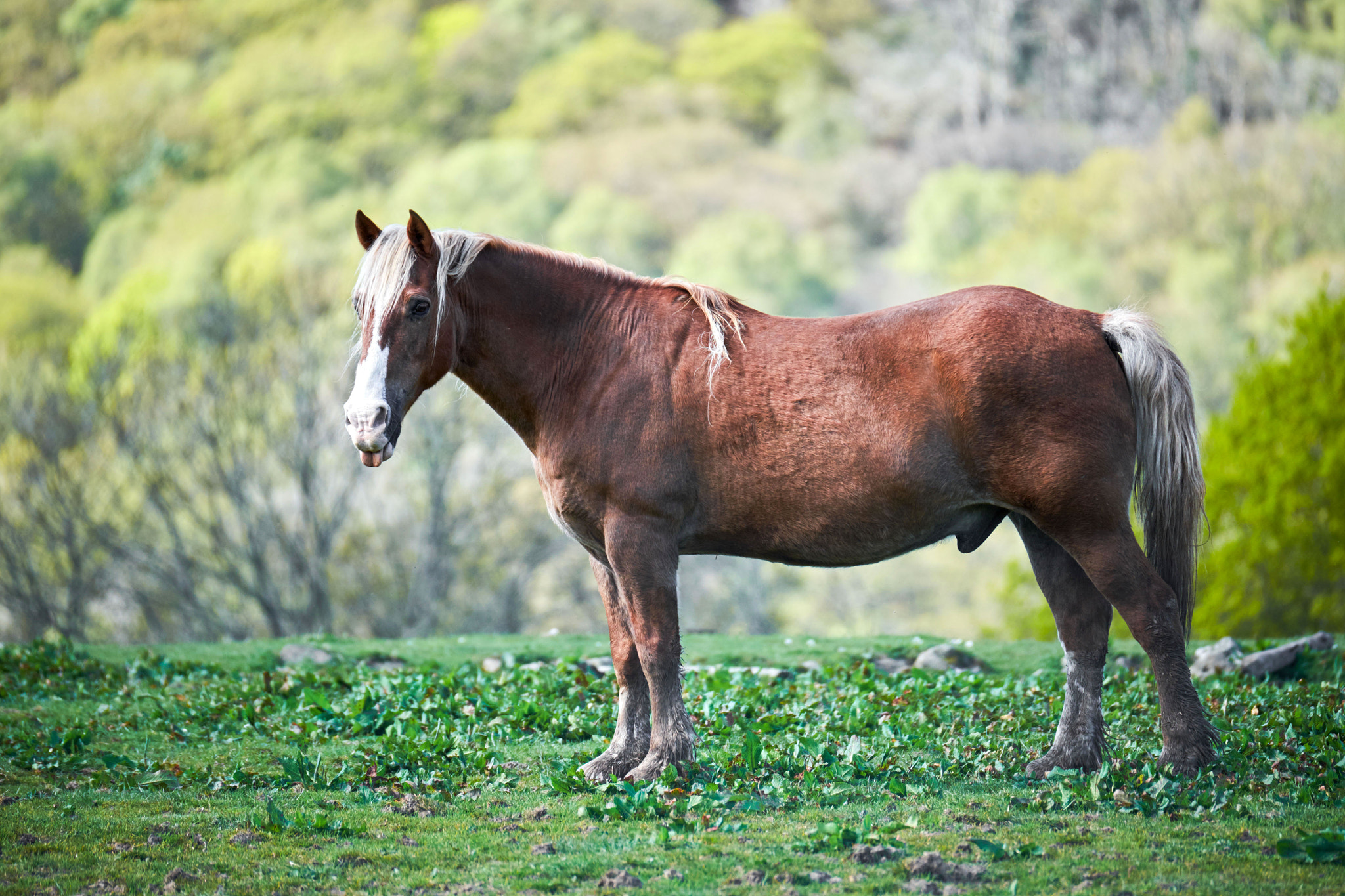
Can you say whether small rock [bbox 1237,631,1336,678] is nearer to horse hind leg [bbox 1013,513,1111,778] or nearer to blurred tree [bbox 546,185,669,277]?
horse hind leg [bbox 1013,513,1111,778]

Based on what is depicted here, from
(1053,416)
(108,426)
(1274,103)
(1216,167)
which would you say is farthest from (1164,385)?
(1274,103)

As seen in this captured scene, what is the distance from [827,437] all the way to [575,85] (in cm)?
5510

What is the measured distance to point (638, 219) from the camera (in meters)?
A: 46.3

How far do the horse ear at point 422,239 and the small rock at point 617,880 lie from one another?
3351 mm

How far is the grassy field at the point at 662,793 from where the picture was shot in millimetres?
4316

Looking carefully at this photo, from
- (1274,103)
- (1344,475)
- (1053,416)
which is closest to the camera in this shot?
(1053,416)

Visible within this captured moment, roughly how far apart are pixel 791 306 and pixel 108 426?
27.8m

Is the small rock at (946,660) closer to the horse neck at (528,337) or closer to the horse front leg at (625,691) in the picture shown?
the horse front leg at (625,691)

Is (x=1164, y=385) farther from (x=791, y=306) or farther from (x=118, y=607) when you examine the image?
(x=791, y=306)

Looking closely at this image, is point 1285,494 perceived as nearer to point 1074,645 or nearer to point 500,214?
point 1074,645

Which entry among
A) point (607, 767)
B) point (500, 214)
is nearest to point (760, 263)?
point (500, 214)

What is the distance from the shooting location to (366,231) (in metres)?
6.19

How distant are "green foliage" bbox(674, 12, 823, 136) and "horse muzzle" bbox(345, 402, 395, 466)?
53298 mm

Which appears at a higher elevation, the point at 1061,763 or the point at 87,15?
the point at 87,15
